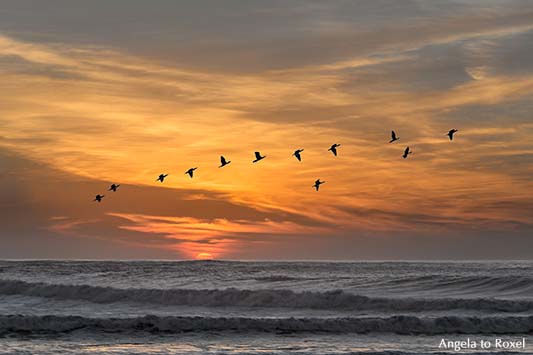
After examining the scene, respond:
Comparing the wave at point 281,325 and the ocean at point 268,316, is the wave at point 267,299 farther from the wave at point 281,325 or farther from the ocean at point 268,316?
the wave at point 281,325

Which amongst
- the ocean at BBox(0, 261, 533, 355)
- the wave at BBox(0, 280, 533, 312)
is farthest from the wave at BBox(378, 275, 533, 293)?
the wave at BBox(0, 280, 533, 312)

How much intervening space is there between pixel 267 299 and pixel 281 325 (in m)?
8.12

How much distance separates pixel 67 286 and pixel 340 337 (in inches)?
851

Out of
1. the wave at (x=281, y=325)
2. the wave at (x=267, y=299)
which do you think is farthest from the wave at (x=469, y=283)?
the wave at (x=281, y=325)

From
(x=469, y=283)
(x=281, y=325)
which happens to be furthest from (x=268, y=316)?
(x=469, y=283)

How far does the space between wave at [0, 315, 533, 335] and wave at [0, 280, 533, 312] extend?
4149 millimetres

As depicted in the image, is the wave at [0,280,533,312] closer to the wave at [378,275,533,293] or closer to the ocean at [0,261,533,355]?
the ocean at [0,261,533,355]

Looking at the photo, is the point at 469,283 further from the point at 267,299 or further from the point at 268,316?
the point at 268,316

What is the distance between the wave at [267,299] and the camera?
3394cm

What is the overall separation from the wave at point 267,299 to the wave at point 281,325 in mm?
4149

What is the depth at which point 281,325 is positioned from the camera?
29406mm

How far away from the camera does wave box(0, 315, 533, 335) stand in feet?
94.7

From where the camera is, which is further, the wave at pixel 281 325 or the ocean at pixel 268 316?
the wave at pixel 281 325

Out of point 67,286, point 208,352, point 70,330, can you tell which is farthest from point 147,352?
point 67,286
